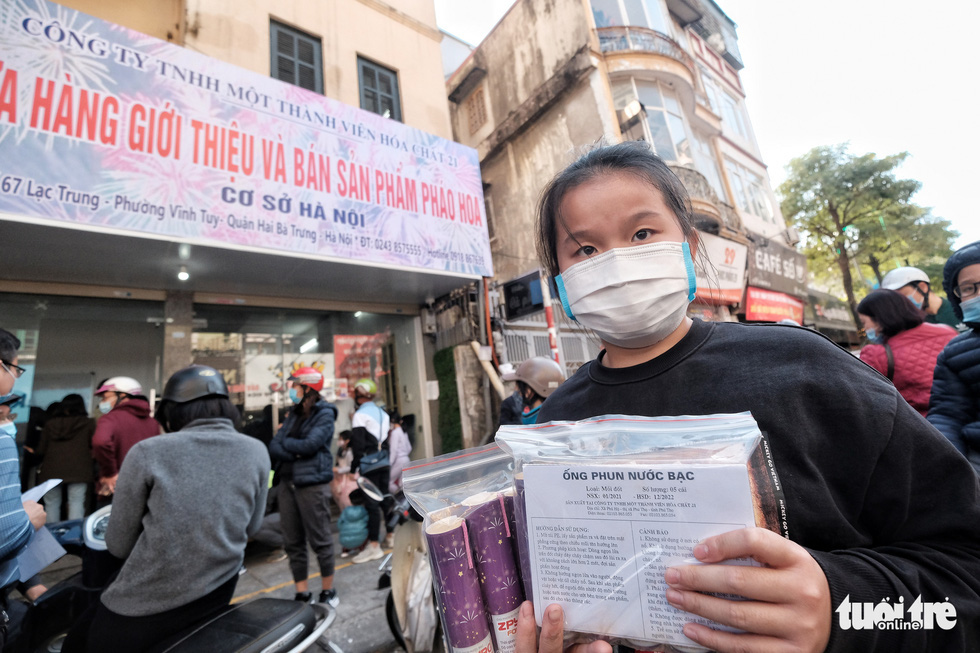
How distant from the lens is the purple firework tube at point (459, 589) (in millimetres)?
748

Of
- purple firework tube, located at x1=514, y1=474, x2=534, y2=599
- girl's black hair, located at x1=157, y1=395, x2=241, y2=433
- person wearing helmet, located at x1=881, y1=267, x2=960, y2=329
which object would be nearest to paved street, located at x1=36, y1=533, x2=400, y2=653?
girl's black hair, located at x1=157, y1=395, x2=241, y2=433

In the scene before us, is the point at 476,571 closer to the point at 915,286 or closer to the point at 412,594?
the point at 412,594

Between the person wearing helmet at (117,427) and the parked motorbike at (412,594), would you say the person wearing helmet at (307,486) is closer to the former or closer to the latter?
the parked motorbike at (412,594)

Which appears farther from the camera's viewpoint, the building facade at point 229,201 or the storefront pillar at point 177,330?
the storefront pillar at point 177,330

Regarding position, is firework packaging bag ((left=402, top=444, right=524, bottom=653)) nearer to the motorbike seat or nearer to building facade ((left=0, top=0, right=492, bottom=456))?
the motorbike seat

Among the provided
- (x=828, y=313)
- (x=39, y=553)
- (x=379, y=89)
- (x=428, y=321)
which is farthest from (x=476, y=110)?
(x=828, y=313)

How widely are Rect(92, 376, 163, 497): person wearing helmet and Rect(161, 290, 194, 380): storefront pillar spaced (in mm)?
1360

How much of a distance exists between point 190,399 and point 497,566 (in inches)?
89.4

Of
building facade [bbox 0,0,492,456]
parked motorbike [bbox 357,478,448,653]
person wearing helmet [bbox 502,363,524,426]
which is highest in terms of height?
building facade [bbox 0,0,492,456]

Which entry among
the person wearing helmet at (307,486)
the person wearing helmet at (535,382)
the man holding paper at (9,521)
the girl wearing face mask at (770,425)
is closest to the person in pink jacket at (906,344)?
the person wearing helmet at (535,382)

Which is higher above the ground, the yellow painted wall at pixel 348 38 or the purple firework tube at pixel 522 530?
the yellow painted wall at pixel 348 38

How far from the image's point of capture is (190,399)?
2291 millimetres

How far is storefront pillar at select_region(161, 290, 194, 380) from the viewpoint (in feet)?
20.0

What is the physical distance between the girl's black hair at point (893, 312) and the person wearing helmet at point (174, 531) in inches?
153
